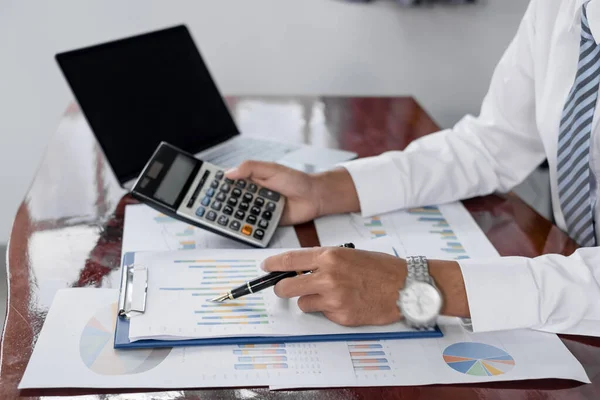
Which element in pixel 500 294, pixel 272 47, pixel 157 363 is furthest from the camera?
pixel 272 47

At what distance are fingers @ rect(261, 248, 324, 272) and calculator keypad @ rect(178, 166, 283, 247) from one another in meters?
0.13

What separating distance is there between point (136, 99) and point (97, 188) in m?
0.17

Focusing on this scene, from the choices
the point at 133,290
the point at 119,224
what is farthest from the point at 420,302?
the point at 119,224

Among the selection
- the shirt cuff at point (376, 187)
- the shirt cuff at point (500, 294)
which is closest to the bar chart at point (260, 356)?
the shirt cuff at point (500, 294)

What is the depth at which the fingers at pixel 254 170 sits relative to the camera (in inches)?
38.5

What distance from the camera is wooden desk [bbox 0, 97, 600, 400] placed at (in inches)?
26.8

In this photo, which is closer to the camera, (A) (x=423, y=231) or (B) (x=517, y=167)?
(A) (x=423, y=231)

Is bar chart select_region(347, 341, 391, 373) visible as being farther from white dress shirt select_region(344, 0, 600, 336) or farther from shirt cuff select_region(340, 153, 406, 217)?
shirt cuff select_region(340, 153, 406, 217)

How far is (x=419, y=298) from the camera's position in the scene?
2.53ft

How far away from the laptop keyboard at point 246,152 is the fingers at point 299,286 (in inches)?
18.0

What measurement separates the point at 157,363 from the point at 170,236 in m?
0.29

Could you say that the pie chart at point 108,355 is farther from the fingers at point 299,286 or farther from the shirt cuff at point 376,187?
the shirt cuff at point 376,187

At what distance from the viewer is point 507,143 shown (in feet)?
3.91

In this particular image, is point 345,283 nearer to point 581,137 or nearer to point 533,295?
point 533,295
